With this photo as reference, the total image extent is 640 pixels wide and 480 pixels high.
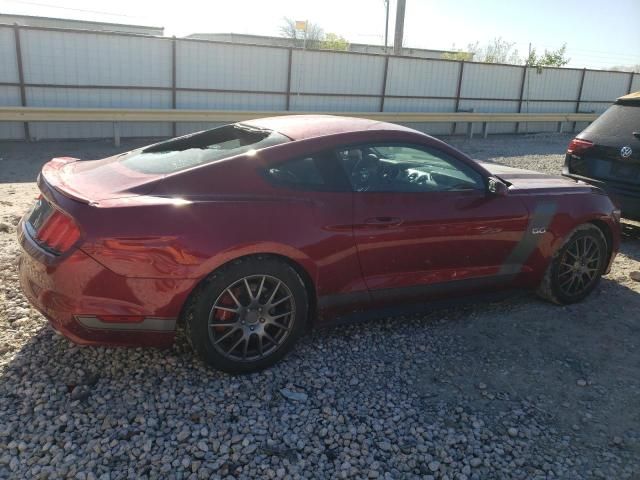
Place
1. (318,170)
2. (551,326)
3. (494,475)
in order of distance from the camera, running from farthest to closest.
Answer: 1. (551,326)
2. (318,170)
3. (494,475)

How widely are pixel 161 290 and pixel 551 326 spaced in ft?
9.77

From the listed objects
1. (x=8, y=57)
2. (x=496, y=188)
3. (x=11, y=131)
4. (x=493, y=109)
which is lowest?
(x=11, y=131)

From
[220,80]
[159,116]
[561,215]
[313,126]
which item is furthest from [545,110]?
[313,126]

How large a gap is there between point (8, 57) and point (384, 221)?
1084cm

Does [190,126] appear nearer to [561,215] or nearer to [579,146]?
[579,146]

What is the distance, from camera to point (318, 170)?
3.54m

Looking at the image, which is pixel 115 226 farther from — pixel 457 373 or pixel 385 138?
pixel 457 373

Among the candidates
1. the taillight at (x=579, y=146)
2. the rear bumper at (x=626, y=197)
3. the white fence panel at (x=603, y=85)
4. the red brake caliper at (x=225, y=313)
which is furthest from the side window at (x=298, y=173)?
the white fence panel at (x=603, y=85)

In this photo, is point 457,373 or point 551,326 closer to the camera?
point 457,373

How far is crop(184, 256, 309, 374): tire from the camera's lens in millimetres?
3148

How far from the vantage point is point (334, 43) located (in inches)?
1479

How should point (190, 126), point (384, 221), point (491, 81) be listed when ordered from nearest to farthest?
point (384, 221)
point (190, 126)
point (491, 81)

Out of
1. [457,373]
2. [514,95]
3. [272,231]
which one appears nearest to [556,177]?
[457,373]

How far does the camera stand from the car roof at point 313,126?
368 centimetres
